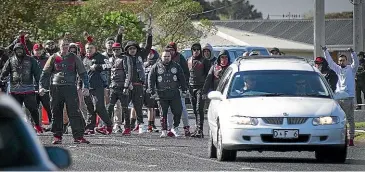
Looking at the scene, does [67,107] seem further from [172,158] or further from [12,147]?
[12,147]

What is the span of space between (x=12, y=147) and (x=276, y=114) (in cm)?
1044

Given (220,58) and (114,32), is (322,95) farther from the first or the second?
(114,32)

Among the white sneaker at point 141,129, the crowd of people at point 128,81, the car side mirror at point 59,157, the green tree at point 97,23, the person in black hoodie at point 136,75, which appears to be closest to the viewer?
the car side mirror at point 59,157

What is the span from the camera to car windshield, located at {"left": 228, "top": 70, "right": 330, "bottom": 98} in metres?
19.2

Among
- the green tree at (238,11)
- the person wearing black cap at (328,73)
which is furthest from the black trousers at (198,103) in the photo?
the green tree at (238,11)

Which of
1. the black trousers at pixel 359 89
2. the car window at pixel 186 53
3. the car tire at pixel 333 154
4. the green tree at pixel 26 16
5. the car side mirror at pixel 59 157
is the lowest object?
the black trousers at pixel 359 89

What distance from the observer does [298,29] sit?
10169cm

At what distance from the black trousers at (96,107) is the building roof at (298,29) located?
6985 centimetres

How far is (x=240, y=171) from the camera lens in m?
16.9

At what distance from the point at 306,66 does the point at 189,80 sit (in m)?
6.36

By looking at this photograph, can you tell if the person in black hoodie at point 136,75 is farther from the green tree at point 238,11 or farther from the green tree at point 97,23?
the green tree at point 238,11

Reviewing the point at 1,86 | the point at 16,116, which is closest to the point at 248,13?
the point at 1,86

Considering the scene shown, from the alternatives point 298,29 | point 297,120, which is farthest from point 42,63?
point 298,29

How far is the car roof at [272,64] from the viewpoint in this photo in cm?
1977
